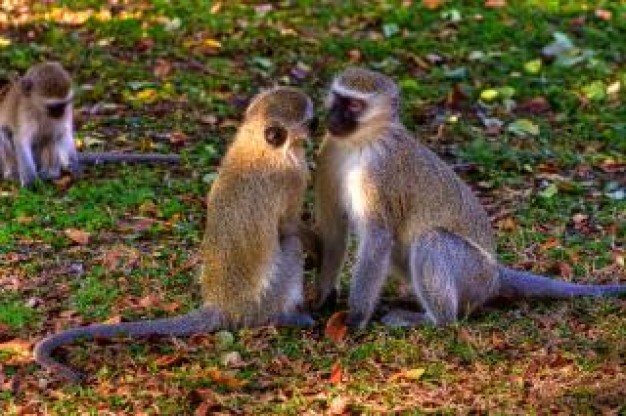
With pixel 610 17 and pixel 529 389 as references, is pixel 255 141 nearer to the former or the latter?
pixel 529 389

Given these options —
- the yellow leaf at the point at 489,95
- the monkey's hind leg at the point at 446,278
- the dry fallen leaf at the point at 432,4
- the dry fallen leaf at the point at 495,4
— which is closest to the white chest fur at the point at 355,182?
the monkey's hind leg at the point at 446,278

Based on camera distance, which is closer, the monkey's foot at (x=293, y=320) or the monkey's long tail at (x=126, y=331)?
the monkey's long tail at (x=126, y=331)

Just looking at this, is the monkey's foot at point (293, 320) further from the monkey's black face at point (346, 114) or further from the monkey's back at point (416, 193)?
the monkey's black face at point (346, 114)

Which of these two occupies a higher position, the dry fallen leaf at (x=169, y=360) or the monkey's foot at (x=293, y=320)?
the dry fallen leaf at (x=169, y=360)

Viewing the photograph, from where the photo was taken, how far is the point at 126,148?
9.46m

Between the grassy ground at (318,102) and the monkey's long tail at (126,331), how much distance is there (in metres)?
0.06

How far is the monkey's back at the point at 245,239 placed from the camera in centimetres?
634

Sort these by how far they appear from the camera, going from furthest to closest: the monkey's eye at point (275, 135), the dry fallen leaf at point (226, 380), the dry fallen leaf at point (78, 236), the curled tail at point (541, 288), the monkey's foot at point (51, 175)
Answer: the monkey's foot at point (51, 175), the dry fallen leaf at point (78, 236), the curled tail at point (541, 288), the monkey's eye at point (275, 135), the dry fallen leaf at point (226, 380)

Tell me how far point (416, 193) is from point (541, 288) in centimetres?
83

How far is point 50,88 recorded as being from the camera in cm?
→ 911

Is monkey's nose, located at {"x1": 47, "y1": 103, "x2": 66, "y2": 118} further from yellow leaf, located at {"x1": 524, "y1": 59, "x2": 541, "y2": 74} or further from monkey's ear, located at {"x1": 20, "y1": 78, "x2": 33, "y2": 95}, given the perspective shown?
yellow leaf, located at {"x1": 524, "y1": 59, "x2": 541, "y2": 74}

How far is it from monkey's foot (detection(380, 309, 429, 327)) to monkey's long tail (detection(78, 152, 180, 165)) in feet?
9.67

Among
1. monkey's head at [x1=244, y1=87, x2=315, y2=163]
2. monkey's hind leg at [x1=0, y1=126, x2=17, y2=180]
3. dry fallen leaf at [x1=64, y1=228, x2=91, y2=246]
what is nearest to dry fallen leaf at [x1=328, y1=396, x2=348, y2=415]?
monkey's head at [x1=244, y1=87, x2=315, y2=163]

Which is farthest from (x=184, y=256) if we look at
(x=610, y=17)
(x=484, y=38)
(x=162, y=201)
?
(x=610, y=17)
